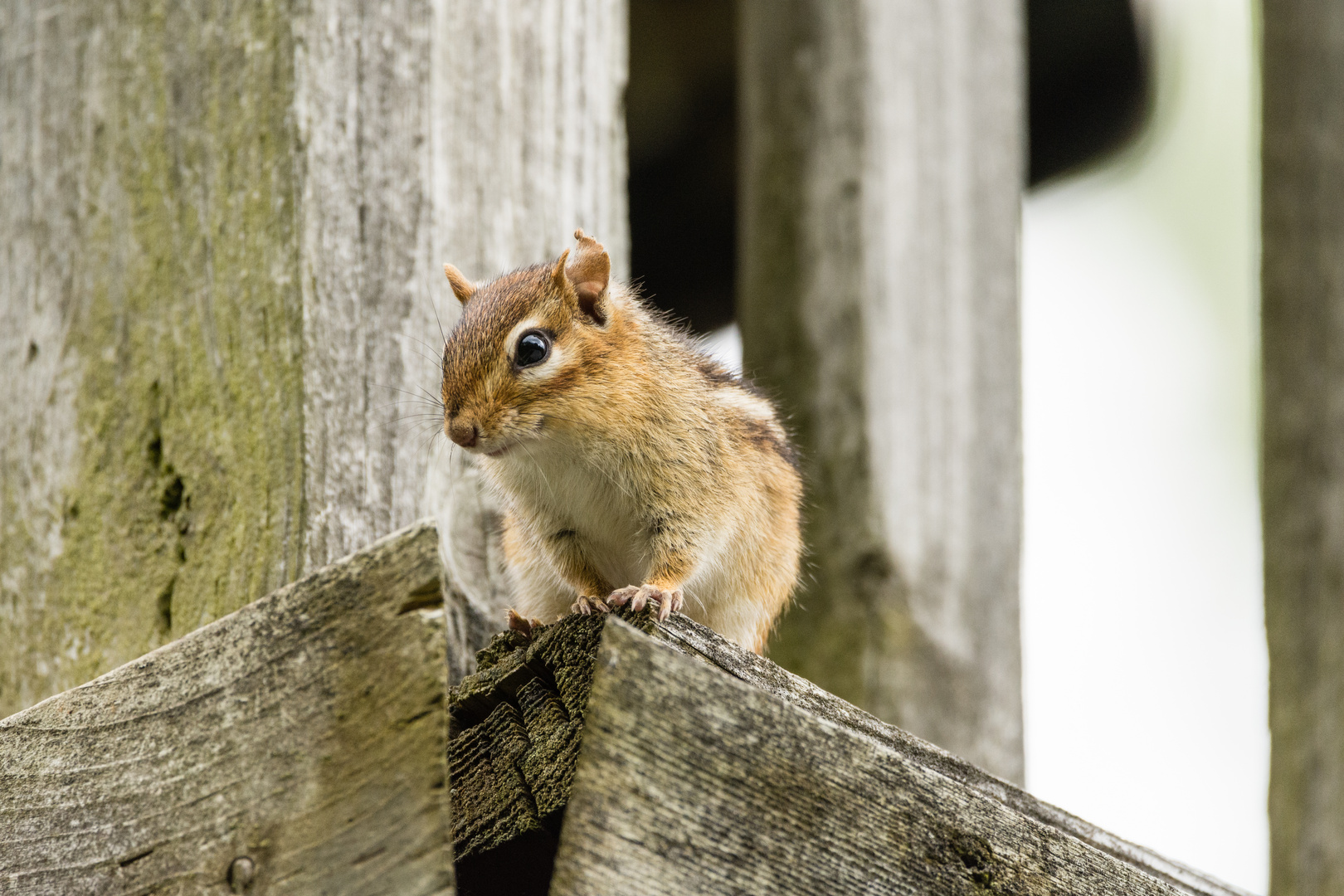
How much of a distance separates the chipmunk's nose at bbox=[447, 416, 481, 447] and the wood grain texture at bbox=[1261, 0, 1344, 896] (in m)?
1.78

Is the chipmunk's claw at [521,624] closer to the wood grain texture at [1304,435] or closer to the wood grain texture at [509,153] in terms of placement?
the wood grain texture at [509,153]

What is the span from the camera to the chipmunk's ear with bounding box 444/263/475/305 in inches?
104

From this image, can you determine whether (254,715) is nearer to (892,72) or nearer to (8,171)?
(8,171)

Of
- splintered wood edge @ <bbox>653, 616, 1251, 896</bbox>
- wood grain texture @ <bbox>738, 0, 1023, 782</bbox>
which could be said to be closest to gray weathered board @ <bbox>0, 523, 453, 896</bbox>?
splintered wood edge @ <bbox>653, 616, 1251, 896</bbox>

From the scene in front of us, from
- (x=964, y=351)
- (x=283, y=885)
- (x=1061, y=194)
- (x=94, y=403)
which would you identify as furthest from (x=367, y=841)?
(x=1061, y=194)

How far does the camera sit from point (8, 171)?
282 cm

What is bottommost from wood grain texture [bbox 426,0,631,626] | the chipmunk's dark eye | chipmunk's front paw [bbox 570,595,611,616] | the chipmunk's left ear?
chipmunk's front paw [bbox 570,595,611,616]

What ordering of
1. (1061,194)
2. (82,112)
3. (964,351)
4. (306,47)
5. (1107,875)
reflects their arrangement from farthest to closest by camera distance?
(1061,194)
(964,351)
(82,112)
(306,47)
(1107,875)

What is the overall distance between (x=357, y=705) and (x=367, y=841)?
0.48ft

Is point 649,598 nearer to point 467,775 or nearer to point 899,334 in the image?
point 467,775

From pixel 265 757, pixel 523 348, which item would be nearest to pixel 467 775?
pixel 265 757

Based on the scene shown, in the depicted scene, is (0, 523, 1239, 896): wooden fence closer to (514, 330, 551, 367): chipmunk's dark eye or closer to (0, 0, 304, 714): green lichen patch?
(0, 0, 304, 714): green lichen patch

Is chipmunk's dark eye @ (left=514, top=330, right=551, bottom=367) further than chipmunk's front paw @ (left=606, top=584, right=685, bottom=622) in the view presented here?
Yes

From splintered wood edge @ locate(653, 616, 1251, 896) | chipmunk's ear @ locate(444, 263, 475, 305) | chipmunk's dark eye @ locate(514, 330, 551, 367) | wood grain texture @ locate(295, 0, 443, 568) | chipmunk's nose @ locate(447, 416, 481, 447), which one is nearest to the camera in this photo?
splintered wood edge @ locate(653, 616, 1251, 896)
